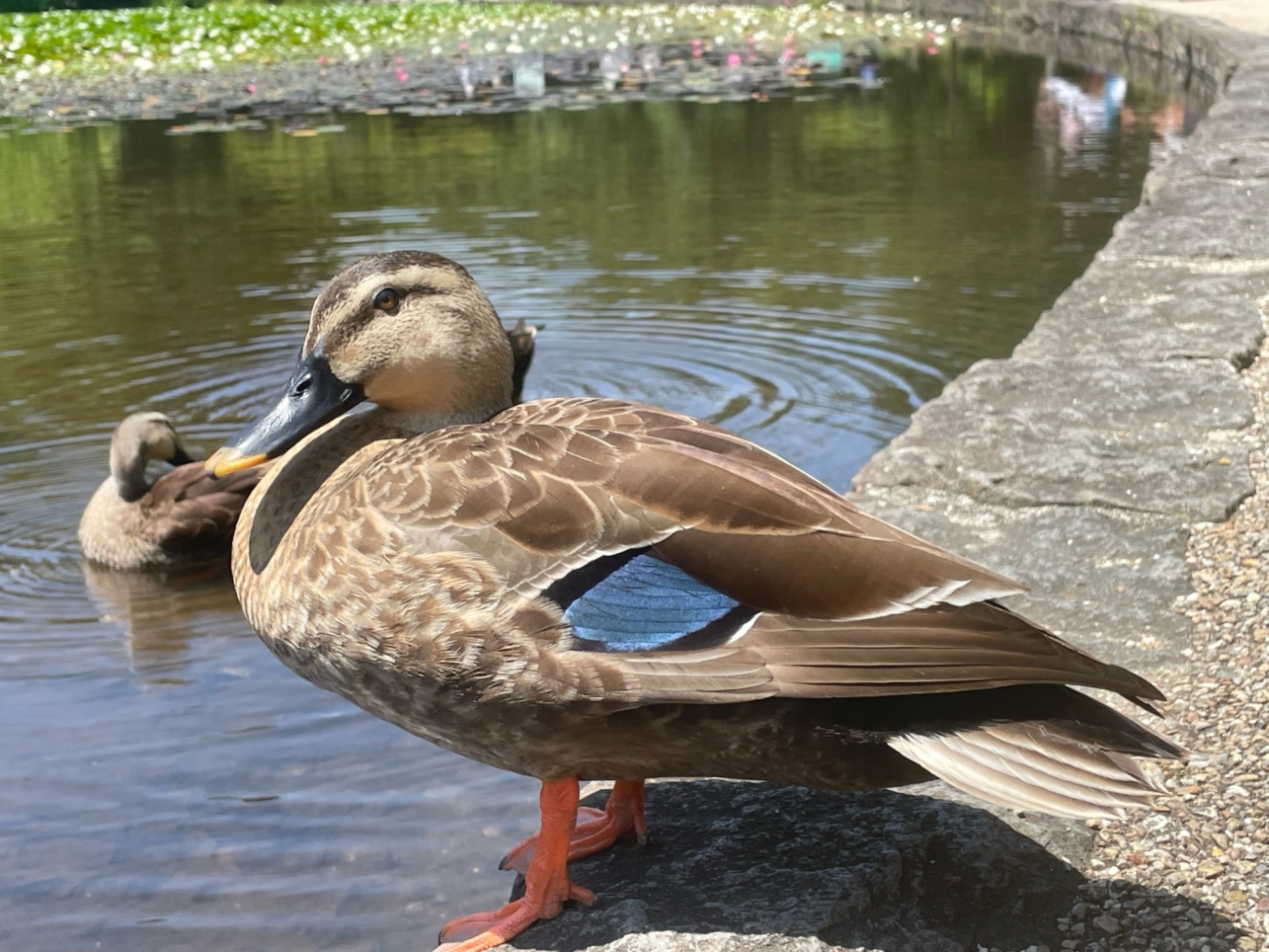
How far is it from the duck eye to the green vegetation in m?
17.2

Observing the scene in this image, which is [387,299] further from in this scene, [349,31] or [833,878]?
[349,31]

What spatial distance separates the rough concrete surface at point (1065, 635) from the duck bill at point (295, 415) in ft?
2.94

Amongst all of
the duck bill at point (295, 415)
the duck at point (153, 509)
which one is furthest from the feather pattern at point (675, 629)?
the duck at point (153, 509)

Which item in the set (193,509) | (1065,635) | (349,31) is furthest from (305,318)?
(349,31)

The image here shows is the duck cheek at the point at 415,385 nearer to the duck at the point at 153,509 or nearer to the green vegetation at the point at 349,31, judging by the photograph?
the duck at the point at 153,509

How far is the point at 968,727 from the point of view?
1953 millimetres

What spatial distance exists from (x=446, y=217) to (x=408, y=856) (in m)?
6.91

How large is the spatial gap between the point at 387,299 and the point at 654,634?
89 cm

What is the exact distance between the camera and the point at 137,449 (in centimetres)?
524

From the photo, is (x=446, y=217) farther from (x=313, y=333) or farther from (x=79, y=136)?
(x=313, y=333)

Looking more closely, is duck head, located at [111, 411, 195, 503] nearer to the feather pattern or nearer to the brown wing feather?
the feather pattern

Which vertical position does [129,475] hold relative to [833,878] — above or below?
below

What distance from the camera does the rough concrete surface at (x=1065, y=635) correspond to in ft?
6.65

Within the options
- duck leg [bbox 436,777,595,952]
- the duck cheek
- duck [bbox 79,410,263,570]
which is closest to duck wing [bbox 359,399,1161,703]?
duck leg [bbox 436,777,595,952]
